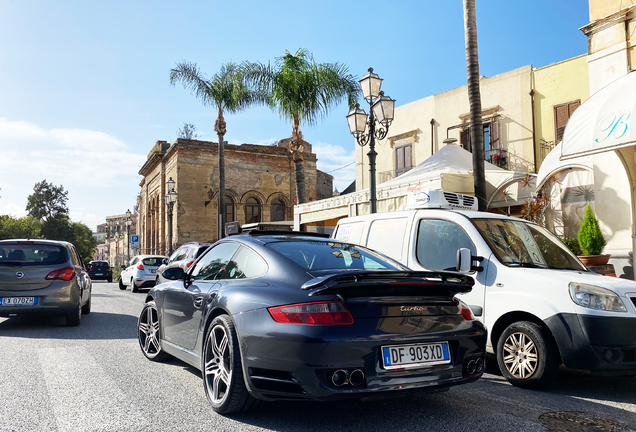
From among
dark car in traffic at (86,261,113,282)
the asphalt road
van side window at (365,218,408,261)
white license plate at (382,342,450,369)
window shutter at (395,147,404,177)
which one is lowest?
dark car in traffic at (86,261,113,282)

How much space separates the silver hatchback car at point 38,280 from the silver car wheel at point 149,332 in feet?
10.7

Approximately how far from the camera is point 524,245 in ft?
18.7

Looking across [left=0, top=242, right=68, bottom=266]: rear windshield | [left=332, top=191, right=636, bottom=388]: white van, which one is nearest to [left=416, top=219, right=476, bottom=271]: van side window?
[left=332, top=191, right=636, bottom=388]: white van

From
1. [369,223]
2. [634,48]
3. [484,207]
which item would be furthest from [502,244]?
[634,48]

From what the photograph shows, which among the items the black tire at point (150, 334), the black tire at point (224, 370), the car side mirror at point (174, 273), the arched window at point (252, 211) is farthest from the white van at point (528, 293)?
the arched window at point (252, 211)

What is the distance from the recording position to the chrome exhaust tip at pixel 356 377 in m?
3.18

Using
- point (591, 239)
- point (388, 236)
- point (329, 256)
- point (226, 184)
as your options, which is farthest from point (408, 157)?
point (329, 256)

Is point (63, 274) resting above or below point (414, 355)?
above

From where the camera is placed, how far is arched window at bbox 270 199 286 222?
115ft

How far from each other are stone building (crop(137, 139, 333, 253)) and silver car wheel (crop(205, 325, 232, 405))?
95.0 ft

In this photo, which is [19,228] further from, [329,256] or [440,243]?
[329,256]

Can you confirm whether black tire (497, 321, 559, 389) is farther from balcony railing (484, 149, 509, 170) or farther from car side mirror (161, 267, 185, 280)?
balcony railing (484, 149, 509, 170)

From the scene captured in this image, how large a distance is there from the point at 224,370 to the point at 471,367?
1.79 metres

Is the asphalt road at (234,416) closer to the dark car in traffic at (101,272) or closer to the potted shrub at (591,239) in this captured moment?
the potted shrub at (591,239)
